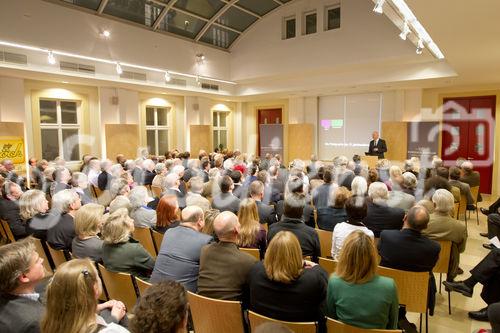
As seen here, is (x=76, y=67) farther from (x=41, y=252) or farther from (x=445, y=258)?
(x=445, y=258)

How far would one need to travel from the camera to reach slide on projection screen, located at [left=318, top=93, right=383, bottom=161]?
11.7 m

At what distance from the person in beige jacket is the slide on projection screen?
27.7ft

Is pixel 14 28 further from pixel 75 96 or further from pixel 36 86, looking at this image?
pixel 75 96

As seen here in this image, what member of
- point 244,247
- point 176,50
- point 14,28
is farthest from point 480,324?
point 176,50

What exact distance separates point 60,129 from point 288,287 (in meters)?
9.48

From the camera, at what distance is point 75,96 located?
31.7 feet

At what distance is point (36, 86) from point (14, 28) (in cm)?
192

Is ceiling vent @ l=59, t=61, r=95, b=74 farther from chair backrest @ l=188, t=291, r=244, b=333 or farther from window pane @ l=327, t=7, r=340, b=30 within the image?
chair backrest @ l=188, t=291, r=244, b=333

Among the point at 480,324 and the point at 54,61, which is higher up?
the point at 54,61

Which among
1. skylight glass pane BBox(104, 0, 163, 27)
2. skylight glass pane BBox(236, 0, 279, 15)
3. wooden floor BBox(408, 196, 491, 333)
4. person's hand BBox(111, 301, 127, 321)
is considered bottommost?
wooden floor BBox(408, 196, 491, 333)

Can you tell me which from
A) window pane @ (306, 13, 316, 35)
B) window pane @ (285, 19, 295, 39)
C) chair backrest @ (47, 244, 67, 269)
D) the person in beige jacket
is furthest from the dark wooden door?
chair backrest @ (47, 244, 67, 269)

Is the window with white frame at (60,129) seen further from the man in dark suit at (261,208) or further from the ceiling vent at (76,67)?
the man in dark suit at (261,208)

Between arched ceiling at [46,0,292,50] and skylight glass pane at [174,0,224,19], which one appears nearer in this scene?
arched ceiling at [46,0,292,50]

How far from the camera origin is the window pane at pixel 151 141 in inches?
462
